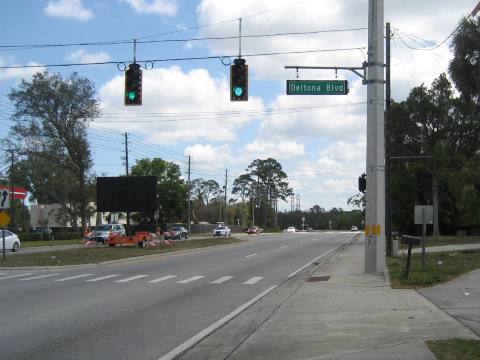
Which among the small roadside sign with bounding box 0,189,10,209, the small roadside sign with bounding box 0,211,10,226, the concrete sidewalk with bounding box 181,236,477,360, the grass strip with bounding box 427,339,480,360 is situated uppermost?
the small roadside sign with bounding box 0,189,10,209

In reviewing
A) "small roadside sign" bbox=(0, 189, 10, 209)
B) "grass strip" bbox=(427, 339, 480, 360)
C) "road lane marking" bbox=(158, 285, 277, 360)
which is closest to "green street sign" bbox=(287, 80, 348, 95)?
"road lane marking" bbox=(158, 285, 277, 360)

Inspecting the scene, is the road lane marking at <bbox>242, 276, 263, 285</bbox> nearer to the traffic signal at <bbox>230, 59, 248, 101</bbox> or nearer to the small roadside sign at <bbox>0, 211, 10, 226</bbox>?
the traffic signal at <bbox>230, 59, 248, 101</bbox>

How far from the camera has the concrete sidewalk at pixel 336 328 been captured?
796 cm

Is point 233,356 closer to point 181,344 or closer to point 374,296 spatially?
point 181,344

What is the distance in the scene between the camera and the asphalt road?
883cm

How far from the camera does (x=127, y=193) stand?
43906mm

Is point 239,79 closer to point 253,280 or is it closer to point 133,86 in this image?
point 133,86

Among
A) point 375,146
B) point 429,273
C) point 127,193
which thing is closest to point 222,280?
point 429,273

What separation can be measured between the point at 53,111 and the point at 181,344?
2489 inches

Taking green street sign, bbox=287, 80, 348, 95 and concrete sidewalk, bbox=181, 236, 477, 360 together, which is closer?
concrete sidewalk, bbox=181, 236, 477, 360

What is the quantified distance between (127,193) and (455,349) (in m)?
38.0

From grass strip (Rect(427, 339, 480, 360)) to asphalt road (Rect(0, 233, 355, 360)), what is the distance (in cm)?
360

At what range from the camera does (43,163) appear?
69250mm

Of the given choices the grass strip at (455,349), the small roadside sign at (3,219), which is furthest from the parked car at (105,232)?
the grass strip at (455,349)
